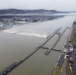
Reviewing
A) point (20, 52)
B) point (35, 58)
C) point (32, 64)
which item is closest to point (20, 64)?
point (32, 64)

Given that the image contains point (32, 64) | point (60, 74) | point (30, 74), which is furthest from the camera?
point (32, 64)

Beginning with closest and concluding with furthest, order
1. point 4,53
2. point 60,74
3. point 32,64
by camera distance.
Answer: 1. point 60,74
2. point 32,64
3. point 4,53

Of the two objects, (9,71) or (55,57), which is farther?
(55,57)

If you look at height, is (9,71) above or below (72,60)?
below

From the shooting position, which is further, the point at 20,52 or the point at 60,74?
the point at 20,52

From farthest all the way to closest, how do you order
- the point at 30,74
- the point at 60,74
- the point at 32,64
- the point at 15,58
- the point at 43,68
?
1. the point at 15,58
2. the point at 32,64
3. the point at 43,68
4. the point at 30,74
5. the point at 60,74

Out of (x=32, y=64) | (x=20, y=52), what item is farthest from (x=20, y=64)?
(x=20, y=52)

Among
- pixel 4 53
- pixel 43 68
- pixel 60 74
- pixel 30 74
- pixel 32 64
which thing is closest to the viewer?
pixel 60 74

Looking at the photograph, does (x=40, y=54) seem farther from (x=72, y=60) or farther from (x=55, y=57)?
(x=72, y=60)

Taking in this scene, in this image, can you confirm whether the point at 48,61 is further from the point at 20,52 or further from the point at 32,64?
the point at 20,52
